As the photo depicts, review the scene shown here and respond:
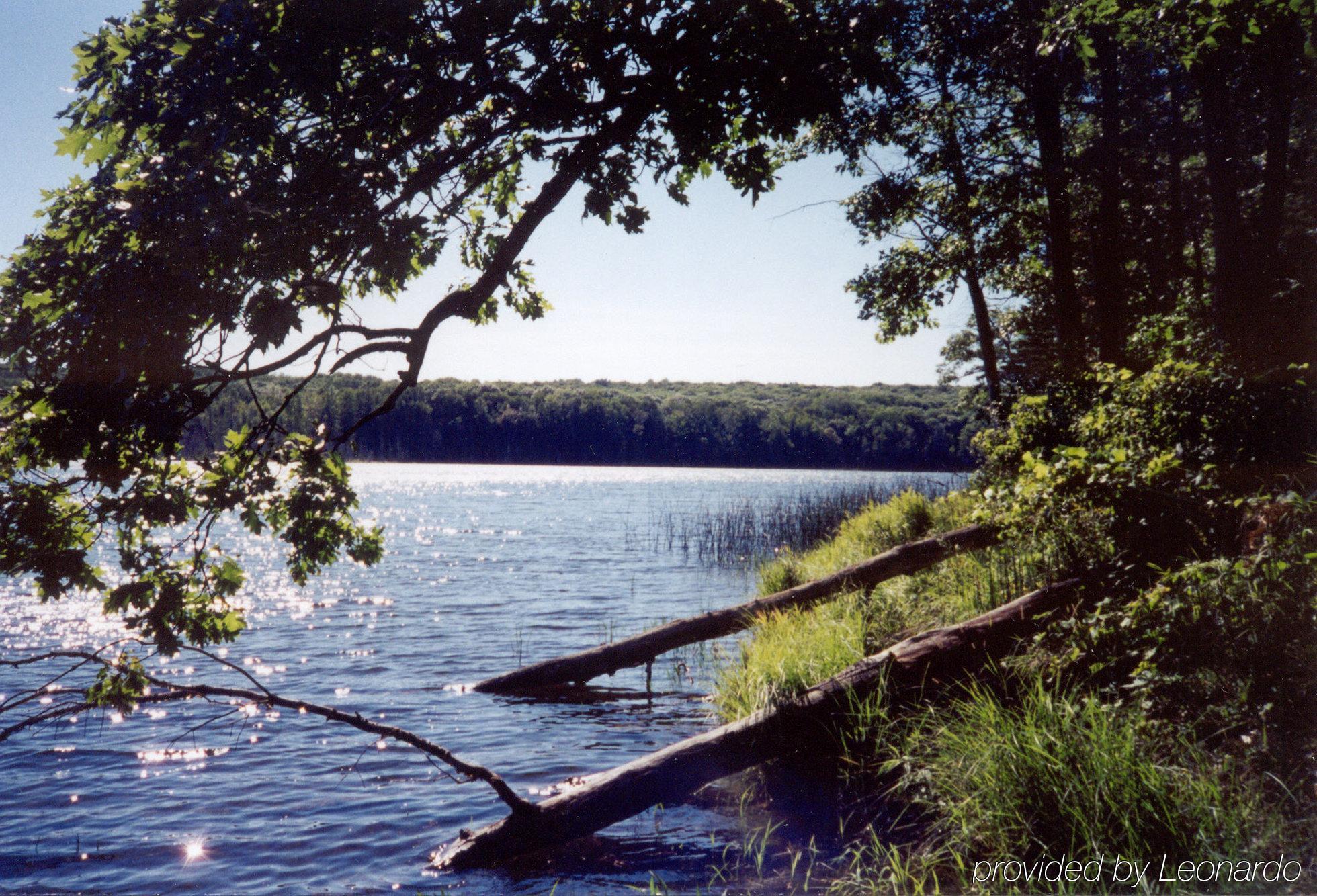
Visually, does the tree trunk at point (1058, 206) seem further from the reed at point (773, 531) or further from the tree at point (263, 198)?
the tree at point (263, 198)

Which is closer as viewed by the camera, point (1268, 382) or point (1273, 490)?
point (1273, 490)

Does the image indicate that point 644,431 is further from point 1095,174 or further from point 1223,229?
point 1223,229

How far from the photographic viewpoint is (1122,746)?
4.34 metres

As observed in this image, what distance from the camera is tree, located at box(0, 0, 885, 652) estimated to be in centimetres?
329

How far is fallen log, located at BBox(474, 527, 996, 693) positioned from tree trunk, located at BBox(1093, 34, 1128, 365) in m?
5.10

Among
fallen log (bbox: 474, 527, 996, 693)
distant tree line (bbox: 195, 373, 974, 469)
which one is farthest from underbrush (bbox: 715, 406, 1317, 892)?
distant tree line (bbox: 195, 373, 974, 469)

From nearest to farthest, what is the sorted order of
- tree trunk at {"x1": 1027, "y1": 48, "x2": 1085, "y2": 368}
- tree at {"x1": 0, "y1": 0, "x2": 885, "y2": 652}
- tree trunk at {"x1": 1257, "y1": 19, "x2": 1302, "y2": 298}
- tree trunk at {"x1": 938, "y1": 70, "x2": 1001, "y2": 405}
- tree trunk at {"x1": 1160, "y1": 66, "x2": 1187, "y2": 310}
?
tree at {"x1": 0, "y1": 0, "x2": 885, "y2": 652}
tree trunk at {"x1": 1257, "y1": 19, "x2": 1302, "y2": 298}
tree trunk at {"x1": 1027, "y1": 48, "x2": 1085, "y2": 368}
tree trunk at {"x1": 938, "y1": 70, "x2": 1001, "y2": 405}
tree trunk at {"x1": 1160, "y1": 66, "x2": 1187, "y2": 310}

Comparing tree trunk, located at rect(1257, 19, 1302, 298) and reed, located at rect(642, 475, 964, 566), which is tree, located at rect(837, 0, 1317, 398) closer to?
tree trunk, located at rect(1257, 19, 1302, 298)

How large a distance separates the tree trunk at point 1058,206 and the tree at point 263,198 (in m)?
9.17

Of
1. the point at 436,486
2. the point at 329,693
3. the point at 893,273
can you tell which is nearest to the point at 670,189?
the point at 329,693

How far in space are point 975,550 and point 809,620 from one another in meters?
2.32

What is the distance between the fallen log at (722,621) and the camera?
941 cm

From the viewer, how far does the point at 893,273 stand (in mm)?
16672

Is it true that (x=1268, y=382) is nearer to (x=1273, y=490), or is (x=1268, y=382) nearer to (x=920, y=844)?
(x=1273, y=490)
